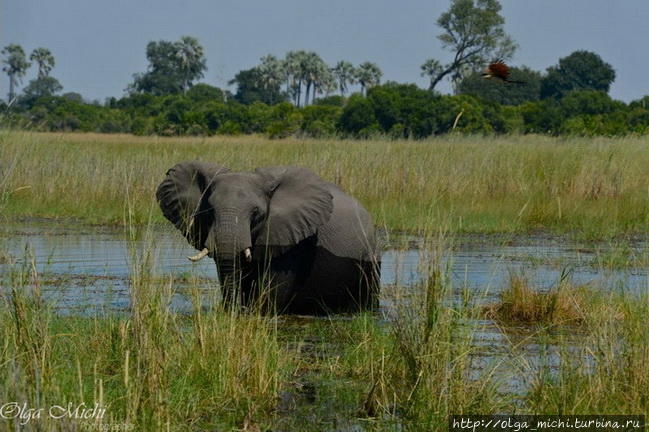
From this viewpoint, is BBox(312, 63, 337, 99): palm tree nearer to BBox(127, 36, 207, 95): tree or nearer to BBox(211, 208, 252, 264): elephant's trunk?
BBox(127, 36, 207, 95): tree

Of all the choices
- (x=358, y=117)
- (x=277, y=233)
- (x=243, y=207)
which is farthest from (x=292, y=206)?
(x=358, y=117)

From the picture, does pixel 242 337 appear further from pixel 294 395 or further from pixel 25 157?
pixel 25 157

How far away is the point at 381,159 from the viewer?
679 inches

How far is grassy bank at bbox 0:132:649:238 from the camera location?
15.3 metres

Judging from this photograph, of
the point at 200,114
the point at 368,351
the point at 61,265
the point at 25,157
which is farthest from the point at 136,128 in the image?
the point at 368,351

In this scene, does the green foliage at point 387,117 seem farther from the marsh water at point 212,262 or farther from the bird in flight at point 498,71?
the bird in flight at point 498,71

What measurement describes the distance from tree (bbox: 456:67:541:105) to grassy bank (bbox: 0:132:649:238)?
107 feet

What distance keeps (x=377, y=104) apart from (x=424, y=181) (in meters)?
24.6

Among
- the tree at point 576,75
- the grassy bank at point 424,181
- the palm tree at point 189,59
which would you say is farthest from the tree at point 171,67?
the grassy bank at point 424,181

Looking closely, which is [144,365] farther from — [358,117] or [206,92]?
[206,92]

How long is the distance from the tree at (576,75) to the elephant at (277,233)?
6436 cm

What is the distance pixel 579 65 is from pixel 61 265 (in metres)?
66.1

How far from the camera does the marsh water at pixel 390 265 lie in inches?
288

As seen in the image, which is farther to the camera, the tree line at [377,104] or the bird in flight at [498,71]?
the tree line at [377,104]
